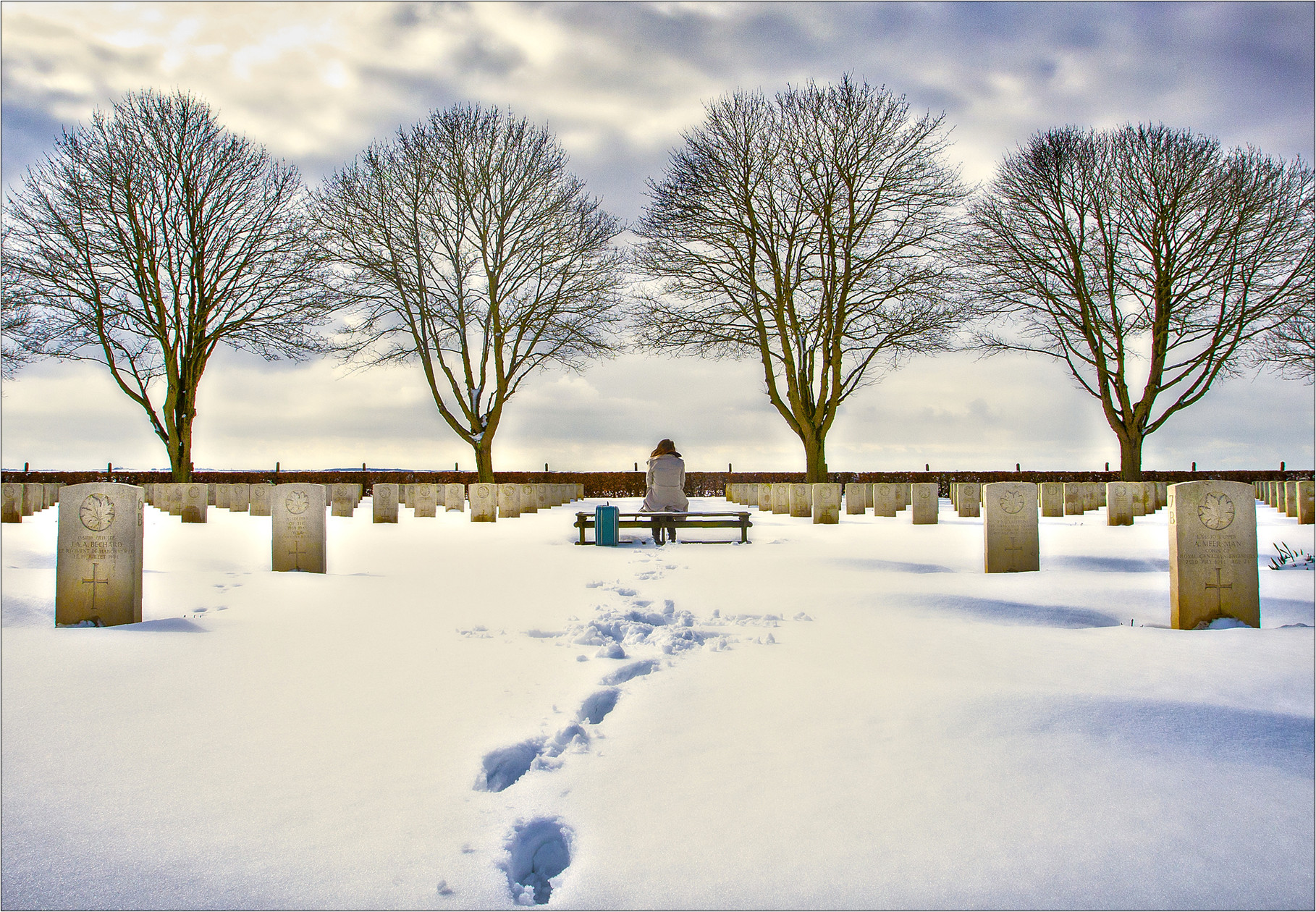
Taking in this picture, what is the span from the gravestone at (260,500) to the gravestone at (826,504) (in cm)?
1067

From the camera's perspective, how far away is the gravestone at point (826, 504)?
1316 cm

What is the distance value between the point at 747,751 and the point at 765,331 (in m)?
16.7

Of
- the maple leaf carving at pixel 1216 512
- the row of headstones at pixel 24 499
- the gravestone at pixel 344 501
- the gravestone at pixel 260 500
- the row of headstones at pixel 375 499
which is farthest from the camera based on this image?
the gravestone at pixel 344 501

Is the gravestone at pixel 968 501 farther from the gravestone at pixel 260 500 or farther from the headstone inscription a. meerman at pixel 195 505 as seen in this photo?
the headstone inscription a. meerman at pixel 195 505

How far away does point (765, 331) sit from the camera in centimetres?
1855

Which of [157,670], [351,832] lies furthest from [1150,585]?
[157,670]

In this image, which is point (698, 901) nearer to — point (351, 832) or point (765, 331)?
point (351, 832)

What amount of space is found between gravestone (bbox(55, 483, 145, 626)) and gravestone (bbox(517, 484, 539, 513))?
496 inches

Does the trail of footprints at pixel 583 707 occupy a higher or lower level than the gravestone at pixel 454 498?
lower

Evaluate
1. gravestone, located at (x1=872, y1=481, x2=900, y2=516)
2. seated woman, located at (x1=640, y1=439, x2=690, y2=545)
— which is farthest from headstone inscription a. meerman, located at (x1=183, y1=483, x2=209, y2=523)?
gravestone, located at (x1=872, y1=481, x2=900, y2=516)

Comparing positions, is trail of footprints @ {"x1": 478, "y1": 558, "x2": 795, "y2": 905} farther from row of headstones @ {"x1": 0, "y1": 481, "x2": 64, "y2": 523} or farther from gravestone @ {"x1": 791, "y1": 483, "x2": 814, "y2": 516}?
row of headstones @ {"x1": 0, "y1": 481, "x2": 64, "y2": 523}

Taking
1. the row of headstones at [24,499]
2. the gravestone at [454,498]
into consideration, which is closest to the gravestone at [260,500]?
the row of headstones at [24,499]

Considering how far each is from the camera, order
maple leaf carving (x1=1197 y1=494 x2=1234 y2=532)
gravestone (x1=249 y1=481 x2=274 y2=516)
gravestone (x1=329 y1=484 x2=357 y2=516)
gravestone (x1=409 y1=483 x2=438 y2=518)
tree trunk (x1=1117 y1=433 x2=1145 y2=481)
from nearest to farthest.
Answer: maple leaf carving (x1=1197 y1=494 x2=1234 y2=532) < gravestone (x1=249 y1=481 x2=274 y2=516) < gravestone (x1=409 y1=483 x2=438 y2=518) < gravestone (x1=329 y1=484 x2=357 y2=516) < tree trunk (x1=1117 y1=433 x2=1145 y2=481)

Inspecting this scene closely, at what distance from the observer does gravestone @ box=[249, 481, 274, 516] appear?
47.5ft
